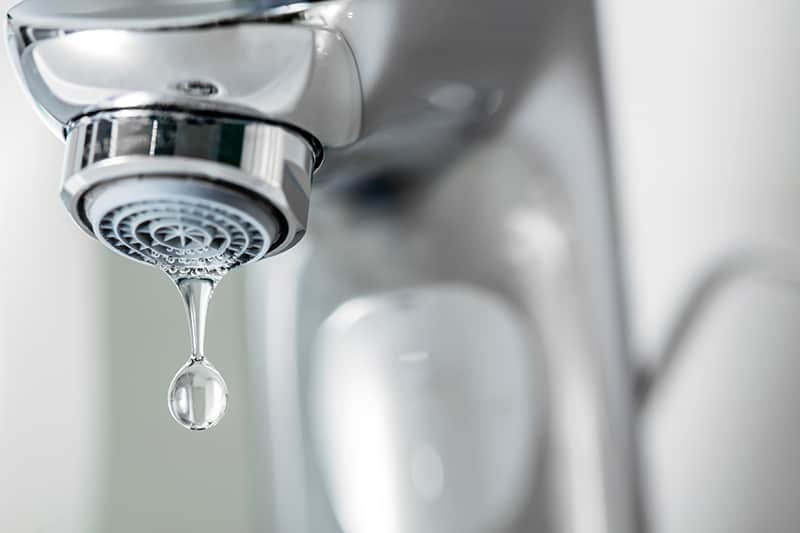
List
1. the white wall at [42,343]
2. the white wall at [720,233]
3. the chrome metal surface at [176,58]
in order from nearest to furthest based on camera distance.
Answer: the chrome metal surface at [176,58], the white wall at [720,233], the white wall at [42,343]

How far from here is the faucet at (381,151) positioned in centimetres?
25

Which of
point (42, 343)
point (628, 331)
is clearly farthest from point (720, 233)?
point (42, 343)

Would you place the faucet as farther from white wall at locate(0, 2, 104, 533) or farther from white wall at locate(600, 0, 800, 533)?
white wall at locate(0, 2, 104, 533)

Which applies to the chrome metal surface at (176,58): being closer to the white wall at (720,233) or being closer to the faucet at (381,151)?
the faucet at (381,151)

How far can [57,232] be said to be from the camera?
596 mm

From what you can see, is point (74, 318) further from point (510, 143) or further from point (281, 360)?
point (510, 143)

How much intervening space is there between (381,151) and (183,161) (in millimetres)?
71

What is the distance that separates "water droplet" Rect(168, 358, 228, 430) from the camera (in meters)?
0.33

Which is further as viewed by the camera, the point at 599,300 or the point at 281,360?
the point at 281,360

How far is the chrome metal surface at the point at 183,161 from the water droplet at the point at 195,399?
0.30 feet

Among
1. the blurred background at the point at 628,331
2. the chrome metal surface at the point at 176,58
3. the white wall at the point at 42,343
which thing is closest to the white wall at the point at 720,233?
the blurred background at the point at 628,331

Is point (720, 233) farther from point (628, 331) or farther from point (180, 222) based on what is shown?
point (180, 222)

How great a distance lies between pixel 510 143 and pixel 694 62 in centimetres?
11

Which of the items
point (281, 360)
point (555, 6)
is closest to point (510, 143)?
point (555, 6)
